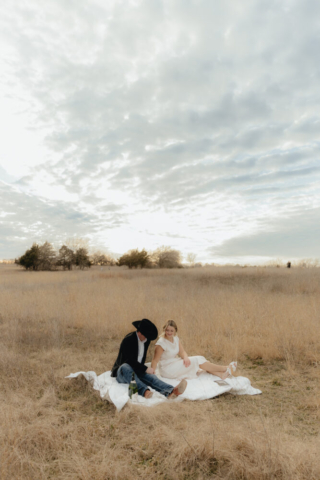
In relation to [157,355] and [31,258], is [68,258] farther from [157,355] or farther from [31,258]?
[157,355]

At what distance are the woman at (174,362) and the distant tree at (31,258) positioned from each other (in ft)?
111

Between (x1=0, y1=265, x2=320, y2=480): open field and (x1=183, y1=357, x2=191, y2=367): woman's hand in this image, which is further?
(x1=183, y1=357, x2=191, y2=367): woman's hand

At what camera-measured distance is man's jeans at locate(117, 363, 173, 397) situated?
4.25m

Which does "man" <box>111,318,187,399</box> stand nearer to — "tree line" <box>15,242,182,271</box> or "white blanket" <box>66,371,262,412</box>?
"white blanket" <box>66,371,262,412</box>

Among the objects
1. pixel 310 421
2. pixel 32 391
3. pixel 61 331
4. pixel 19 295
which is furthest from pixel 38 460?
pixel 19 295

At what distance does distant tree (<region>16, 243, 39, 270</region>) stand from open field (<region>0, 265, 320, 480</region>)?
28.5m

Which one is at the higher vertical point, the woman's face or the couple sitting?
the woman's face

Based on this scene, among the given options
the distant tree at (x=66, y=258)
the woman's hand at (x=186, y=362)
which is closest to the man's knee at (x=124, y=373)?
the woman's hand at (x=186, y=362)

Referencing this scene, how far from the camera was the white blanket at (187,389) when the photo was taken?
4.00m

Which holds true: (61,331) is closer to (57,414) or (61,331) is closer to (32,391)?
(32,391)

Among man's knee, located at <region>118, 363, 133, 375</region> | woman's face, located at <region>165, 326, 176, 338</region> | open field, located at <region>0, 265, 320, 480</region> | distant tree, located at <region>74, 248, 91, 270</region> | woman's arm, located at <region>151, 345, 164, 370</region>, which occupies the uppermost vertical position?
distant tree, located at <region>74, 248, 91, 270</region>

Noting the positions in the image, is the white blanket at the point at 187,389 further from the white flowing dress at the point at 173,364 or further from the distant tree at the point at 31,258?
the distant tree at the point at 31,258

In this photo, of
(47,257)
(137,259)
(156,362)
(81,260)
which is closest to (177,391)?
(156,362)

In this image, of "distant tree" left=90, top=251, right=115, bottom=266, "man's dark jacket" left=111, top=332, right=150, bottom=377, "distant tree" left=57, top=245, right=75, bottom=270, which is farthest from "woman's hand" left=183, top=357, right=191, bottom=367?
"distant tree" left=90, top=251, right=115, bottom=266
